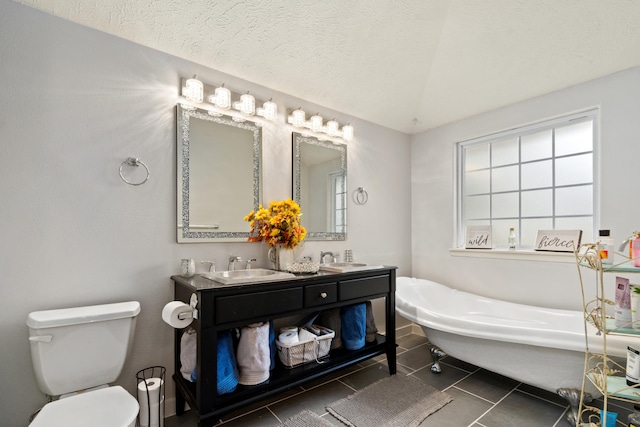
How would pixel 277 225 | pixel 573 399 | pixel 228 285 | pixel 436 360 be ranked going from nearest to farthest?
pixel 228 285, pixel 573 399, pixel 277 225, pixel 436 360

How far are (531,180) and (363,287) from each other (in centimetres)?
199

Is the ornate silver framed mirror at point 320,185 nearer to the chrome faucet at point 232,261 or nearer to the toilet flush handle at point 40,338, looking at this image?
the chrome faucet at point 232,261

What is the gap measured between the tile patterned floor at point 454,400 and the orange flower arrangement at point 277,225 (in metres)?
1.06

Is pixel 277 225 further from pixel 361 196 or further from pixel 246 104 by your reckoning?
pixel 361 196

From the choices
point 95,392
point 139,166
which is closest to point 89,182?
point 139,166

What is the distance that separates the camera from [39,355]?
1.40m

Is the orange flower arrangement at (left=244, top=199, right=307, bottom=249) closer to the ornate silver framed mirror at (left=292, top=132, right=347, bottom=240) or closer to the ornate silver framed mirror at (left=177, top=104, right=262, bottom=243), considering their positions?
the ornate silver framed mirror at (left=177, top=104, right=262, bottom=243)

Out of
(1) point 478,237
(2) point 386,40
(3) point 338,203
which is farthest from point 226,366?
(1) point 478,237

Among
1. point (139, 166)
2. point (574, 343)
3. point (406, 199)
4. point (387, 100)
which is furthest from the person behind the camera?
point (406, 199)

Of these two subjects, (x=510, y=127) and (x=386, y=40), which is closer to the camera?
(x=386, y=40)

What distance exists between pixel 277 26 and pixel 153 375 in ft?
7.85

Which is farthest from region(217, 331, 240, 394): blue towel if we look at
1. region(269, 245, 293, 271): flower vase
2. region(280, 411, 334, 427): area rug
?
region(269, 245, 293, 271): flower vase

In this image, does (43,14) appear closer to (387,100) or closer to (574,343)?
(387,100)

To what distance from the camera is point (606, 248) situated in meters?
1.50
